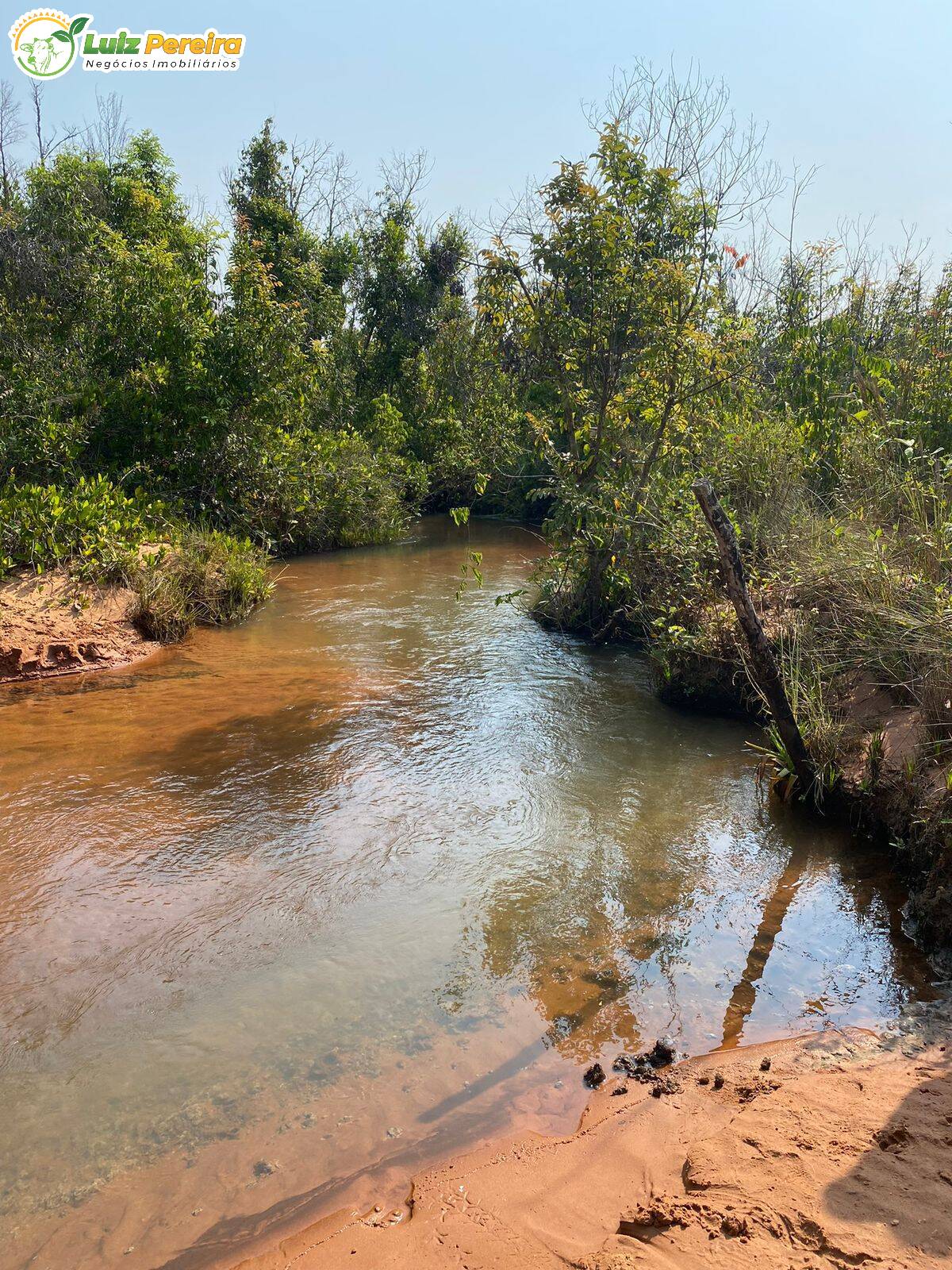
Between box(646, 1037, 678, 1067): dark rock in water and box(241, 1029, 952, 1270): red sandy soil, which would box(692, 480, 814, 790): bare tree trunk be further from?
box(646, 1037, 678, 1067): dark rock in water

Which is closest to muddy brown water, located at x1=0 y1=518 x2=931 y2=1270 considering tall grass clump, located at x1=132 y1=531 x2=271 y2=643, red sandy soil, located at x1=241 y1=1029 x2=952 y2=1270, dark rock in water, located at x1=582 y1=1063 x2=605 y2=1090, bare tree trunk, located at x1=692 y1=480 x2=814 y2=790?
dark rock in water, located at x1=582 y1=1063 x2=605 y2=1090

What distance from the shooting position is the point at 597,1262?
7.63ft

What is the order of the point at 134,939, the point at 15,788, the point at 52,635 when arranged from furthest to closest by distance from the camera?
1. the point at 52,635
2. the point at 15,788
3. the point at 134,939

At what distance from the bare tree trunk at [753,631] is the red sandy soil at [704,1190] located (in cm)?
238

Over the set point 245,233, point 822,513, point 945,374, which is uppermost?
point 245,233

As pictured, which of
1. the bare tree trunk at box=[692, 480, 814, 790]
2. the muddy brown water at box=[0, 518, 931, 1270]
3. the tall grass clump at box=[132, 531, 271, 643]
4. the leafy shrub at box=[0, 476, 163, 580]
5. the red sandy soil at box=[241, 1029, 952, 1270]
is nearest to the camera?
the red sandy soil at box=[241, 1029, 952, 1270]

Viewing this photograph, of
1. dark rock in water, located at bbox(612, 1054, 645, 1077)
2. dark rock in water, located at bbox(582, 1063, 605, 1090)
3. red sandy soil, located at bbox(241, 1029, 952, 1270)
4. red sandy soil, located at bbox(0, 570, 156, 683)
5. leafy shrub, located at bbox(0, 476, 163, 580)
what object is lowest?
dark rock in water, located at bbox(612, 1054, 645, 1077)

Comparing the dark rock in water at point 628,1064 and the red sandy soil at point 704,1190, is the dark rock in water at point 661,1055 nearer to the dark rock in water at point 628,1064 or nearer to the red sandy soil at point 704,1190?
the dark rock in water at point 628,1064

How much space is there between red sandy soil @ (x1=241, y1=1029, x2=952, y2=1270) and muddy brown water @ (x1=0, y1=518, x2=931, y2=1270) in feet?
0.71

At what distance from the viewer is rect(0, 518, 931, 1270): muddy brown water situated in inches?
116

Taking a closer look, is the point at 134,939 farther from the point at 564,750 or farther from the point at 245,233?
the point at 245,233

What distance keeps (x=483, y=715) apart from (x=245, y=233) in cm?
1442

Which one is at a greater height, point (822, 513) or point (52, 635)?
point (822, 513)

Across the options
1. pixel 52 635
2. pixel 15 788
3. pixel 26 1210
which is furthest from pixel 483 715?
pixel 26 1210
